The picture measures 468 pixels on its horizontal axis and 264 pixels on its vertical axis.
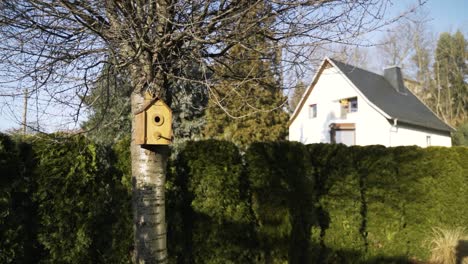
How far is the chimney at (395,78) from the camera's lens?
20.7 metres

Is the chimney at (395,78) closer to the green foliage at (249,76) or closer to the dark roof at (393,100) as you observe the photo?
the dark roof at (393,100)

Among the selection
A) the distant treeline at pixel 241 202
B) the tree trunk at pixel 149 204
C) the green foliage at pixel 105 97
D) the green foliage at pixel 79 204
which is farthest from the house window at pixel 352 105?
the tree trunk at pixel 149 204

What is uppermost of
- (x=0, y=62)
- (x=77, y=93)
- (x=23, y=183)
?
(x=0, y=62)

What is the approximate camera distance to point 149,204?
2607 mm

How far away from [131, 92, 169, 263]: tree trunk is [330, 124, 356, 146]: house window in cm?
1695

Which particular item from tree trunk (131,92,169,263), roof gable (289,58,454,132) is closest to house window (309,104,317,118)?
roof gable (289,58,454,132)

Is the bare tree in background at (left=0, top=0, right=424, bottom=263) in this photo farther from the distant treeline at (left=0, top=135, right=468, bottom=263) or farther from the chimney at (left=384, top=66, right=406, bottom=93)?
the chimney at (left=384, top=66, right=406, bottom=93)

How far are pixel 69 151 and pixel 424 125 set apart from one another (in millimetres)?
18361

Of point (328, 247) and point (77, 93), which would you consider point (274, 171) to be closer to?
point (328, 247)

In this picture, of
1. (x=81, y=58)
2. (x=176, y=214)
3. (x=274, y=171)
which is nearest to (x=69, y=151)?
(x=176, y=214)

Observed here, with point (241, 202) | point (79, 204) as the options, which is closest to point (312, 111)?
point (241, 202)

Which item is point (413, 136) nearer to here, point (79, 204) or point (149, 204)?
point (79, 204)

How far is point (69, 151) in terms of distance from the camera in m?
3.94

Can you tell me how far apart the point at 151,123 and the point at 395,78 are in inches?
819
